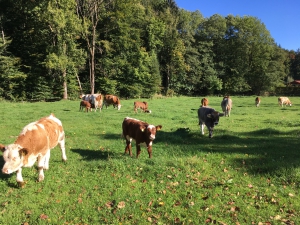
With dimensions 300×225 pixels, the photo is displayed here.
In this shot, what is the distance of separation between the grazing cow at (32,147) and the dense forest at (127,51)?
97.7ft

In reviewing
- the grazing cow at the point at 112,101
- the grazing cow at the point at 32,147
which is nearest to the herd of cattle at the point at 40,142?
the grazing cow at the point at 32,147

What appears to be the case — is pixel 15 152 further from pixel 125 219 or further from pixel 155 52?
pixel 155 52

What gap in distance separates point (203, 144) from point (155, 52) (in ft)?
142

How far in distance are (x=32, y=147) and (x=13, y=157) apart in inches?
23.1

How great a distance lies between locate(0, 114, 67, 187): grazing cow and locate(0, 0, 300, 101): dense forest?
97.7 ft

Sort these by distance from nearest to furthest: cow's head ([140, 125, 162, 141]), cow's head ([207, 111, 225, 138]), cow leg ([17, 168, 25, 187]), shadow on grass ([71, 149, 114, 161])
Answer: cow leg ([17, 168, 25, 187]) < cow's head ([140, 125, 162, 141]) < shadow on grass ([71, 149, 114, 161]) < cow's head ([207, 111, 225, 138])

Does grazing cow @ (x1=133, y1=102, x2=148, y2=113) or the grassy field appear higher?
grazing cow @ (x1=133, y1=102, x2=148, y2=113)

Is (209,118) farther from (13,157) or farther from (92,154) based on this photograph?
(13,157)

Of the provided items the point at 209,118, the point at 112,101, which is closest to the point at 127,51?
the point at 112,101

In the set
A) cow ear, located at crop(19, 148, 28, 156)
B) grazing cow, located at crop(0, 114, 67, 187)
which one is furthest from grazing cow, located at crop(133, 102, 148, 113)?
cow ear, located at crop(19, 148, 28, 156)

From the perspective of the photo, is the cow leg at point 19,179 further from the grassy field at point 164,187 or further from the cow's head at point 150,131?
the cow's head at point 150,131

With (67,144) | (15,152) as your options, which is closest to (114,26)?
(67,144)

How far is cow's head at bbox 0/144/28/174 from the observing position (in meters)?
5.28

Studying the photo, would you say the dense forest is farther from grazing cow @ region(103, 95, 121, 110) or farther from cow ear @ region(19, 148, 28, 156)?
cow ear @ region(19, 148, 28, 156)
